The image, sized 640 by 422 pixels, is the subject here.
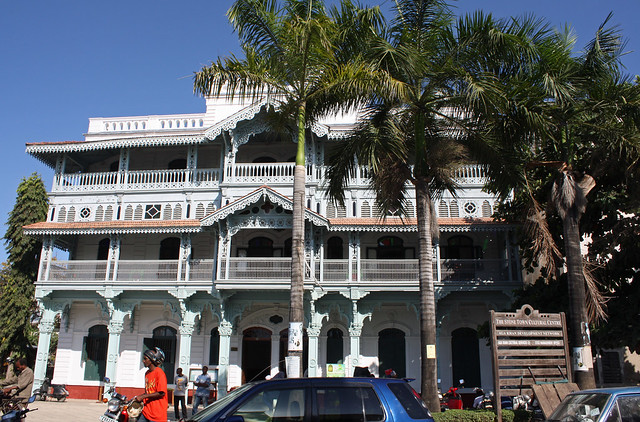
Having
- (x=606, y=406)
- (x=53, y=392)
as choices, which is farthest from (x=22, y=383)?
(x=53, y=392)

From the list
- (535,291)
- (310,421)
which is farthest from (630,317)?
(310,421)

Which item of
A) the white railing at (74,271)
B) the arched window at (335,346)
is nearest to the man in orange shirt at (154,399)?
the arched window at (335,346)

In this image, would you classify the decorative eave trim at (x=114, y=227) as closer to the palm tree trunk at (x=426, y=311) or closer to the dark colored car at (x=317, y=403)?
the palm tree trunk at (x=426, y=311)

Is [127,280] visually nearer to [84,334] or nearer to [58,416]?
[84,334]

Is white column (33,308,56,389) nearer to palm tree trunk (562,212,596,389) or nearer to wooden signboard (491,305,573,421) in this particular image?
wooden signboard (491,305,573,421)

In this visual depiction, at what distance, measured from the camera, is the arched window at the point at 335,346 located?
23469 mm

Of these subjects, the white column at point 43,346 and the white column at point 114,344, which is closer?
the white column at point 114,344

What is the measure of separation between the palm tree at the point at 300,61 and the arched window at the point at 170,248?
12546 millimetres

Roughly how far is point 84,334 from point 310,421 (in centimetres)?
2185

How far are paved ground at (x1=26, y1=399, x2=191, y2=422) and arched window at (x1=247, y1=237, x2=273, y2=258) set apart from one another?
7.07m

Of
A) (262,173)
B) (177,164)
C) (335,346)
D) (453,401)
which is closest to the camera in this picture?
(453,401)

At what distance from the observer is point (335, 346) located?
23688mm

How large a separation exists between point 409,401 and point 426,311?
6287mm

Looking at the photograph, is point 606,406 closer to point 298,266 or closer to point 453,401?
point 298,266
